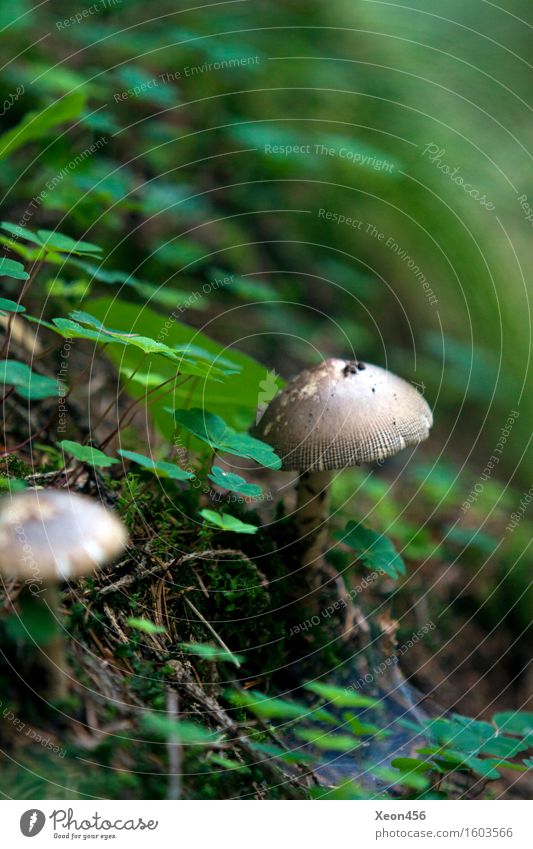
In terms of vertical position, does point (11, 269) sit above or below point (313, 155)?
below

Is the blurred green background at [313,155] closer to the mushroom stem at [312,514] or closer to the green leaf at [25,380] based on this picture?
the green leaf at [25,380]

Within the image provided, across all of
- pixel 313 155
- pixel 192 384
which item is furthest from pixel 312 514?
pixel 313 155

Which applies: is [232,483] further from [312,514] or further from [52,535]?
[52,535]

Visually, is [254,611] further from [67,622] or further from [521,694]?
[521,694]

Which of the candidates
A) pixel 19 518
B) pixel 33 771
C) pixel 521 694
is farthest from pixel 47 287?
pixel 521 694

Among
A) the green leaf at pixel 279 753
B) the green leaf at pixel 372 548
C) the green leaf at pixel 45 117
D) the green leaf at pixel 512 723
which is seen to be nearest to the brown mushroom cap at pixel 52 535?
the green leaf at pixel 279 753
